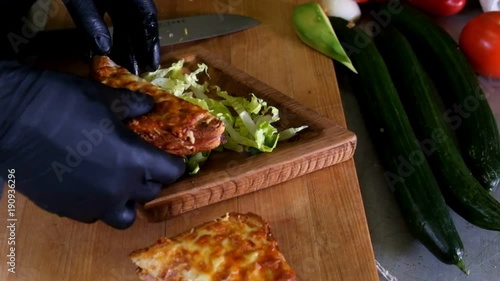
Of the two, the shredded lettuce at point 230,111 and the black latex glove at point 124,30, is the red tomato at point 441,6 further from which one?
the black latex glove at point 124,30

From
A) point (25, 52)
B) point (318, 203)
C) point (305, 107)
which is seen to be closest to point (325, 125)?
point (305, 107)

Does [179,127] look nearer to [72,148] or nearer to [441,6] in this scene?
[72,148]

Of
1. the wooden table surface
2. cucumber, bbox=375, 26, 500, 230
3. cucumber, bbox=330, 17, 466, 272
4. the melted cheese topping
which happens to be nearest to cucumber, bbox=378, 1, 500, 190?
cucumber, bbox=375, 26, 500, 230

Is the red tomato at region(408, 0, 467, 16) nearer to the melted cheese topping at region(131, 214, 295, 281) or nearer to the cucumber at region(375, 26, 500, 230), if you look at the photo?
the cucumber at region(375, 26, 500, 230)

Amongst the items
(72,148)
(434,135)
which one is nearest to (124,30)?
(72,148)

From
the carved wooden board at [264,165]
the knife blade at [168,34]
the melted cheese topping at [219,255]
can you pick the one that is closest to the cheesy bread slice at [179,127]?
the carved wooden board at [264,165]

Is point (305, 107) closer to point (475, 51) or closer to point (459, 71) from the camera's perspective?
point (459, 71)
